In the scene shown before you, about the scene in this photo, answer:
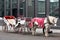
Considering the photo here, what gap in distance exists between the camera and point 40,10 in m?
31.1

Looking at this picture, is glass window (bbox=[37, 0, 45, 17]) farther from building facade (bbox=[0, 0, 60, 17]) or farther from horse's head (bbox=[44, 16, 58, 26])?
horse's head (bbox=[44, 16, 58, 26])

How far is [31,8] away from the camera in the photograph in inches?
1208

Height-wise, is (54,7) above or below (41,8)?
above

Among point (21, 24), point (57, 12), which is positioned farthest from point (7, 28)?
point (57, 12)

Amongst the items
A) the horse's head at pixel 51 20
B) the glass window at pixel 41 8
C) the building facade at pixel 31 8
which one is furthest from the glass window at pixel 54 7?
the horse's head at pixel 51 20

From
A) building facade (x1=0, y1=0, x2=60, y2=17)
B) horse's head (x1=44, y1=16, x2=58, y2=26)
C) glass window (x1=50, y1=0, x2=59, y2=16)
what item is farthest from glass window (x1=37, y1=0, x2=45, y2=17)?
horse's head (x1=44, y1=16, x2=58, y2=26)

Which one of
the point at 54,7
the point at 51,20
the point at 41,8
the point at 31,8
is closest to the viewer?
the point at 51,20

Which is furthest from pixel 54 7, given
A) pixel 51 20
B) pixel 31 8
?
pixel 51 20

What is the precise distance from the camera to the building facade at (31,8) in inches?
1193

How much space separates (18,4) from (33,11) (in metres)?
2.15

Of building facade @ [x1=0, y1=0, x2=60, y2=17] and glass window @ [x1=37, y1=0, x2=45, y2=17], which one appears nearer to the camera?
building facade @ [x1=0, y1=0, x2=60, y2=17]

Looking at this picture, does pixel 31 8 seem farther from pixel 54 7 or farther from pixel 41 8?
pixel 54 7

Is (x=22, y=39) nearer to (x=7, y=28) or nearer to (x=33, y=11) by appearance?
(x=7, y=28)

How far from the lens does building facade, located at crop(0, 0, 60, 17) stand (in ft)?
99.4
